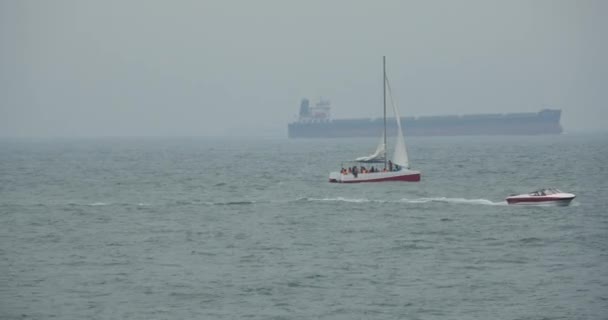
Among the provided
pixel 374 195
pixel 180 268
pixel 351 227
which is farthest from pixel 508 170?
pixel 180 268

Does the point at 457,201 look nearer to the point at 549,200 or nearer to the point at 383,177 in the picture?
the point at 549,200

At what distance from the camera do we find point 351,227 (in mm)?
51562

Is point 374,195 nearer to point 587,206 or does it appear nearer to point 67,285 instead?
point 587,206

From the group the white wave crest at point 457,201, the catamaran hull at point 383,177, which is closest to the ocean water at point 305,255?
the white wave crest at point 457,201

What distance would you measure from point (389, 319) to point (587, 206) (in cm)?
3277

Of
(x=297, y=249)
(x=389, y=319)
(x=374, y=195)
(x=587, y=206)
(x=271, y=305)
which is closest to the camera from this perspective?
(x=389, y=319)

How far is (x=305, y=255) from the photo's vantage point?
1656 inches

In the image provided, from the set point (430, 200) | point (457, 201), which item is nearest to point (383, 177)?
point (430, 200)

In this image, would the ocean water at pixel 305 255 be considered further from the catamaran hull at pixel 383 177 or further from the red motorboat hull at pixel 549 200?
the catamaran hull at pixel 383 177

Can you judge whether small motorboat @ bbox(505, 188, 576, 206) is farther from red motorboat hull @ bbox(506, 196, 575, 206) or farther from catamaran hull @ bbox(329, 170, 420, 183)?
catamaran hull @ bbox(329, 170, 420, 183)

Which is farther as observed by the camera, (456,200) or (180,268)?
(456,200)

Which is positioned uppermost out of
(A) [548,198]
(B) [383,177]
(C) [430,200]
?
(A) [548,198]

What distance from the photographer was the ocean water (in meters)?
32.0

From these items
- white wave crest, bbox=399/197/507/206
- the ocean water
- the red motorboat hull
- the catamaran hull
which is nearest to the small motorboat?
the red motorboat hull
